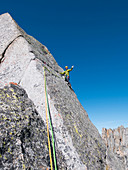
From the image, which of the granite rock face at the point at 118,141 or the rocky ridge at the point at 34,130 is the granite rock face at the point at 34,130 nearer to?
the rocky ridge at the point at 34,130

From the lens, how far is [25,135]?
9.36 ft

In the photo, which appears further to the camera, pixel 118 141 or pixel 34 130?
pixel 118 141

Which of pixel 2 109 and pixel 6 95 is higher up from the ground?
pixel 6 95

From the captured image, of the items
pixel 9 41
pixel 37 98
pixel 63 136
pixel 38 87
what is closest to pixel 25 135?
pixel 63 136

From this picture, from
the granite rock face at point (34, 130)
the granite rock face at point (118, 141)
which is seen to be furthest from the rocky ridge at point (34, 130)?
the granite rock face at point (118, 141)

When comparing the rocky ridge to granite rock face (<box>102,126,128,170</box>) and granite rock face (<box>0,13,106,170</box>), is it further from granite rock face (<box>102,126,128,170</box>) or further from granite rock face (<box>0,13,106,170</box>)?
granite rock face (<box>102,126,128,170</box>)

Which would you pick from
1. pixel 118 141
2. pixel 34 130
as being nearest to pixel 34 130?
pixel 34 130

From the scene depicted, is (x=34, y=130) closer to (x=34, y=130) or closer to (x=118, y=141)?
(x=34, y=130)

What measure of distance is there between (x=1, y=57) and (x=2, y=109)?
4.63 m

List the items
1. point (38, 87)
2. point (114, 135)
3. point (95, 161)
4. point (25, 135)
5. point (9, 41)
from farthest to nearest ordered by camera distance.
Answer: point (114, 135)
point (9, 41)
point (38, 87)
point (95, 161)
point (25, 135)

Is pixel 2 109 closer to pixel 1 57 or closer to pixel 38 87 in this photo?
pixel 38 87

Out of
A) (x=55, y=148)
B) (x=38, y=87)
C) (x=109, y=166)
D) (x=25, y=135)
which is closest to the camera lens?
(x=25, y=135)

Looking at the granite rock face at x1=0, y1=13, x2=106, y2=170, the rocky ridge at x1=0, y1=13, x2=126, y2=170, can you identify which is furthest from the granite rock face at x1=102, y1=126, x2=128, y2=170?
the granite rock face at x1=0, y1=13, x2=106, y2=170

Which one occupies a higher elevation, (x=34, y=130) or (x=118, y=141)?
(x=34, y=130)
